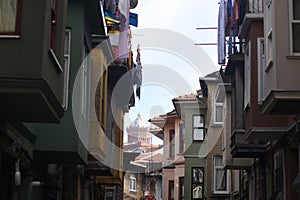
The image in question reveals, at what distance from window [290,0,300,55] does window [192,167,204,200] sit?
2737cm

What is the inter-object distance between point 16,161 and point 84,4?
210 inches

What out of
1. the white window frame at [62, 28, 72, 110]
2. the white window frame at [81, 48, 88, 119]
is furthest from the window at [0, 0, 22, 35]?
the white window frame at [81, 48, 88, 119]

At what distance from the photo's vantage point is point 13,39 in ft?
38.9

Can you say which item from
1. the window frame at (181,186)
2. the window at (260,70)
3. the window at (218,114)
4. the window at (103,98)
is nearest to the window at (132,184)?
the window frame at (181,186)

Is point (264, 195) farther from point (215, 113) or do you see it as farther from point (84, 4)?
point (215, 113)

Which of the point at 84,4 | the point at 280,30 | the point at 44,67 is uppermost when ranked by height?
the point at 84,4

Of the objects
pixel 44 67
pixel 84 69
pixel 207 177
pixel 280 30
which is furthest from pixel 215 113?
pixel 44 67

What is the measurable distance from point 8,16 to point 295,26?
6.05 m

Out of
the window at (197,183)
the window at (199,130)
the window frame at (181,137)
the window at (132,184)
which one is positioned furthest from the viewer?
the window at (132,184)

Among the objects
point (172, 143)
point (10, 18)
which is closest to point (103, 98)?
point (10, 18)

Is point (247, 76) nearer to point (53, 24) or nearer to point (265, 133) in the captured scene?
point (265, 133)

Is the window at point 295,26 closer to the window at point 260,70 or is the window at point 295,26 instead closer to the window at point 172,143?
the window at point 260,70

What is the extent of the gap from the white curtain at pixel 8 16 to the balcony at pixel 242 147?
35.4 ft

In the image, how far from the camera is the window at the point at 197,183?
4178 cm
